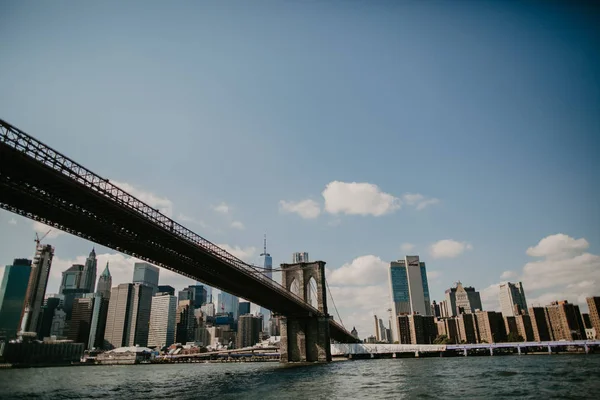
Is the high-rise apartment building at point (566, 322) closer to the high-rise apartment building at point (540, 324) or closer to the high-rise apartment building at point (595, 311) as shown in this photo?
the high-rise apartment building at point (540, 324)

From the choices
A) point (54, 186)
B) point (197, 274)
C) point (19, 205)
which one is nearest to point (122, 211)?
point (54, 186)

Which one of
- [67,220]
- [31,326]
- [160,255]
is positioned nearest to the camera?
[67,220]

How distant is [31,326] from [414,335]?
172 meters

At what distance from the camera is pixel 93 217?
32531 mm

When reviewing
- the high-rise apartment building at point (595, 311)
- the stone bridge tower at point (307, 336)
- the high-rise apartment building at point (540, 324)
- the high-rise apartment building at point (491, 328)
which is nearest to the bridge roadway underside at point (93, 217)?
the stone bridge tower at point (307, 336)

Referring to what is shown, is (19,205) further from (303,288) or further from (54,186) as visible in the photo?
(303,288)

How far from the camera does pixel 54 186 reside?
27188 millimetres

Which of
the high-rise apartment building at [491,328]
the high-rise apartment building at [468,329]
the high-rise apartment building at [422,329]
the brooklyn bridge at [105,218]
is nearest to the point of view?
the brooklyn bridge at [105,218]

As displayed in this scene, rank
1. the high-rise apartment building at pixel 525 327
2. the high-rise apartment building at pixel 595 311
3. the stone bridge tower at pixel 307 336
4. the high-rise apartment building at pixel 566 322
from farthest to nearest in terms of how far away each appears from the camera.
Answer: the high-rise apartment building at pixel 525 327
the high-rise apartment building at pixel 566 322
the high-rise apartment building at pixel 595 311
the stone bridge tower at pixel 307 336

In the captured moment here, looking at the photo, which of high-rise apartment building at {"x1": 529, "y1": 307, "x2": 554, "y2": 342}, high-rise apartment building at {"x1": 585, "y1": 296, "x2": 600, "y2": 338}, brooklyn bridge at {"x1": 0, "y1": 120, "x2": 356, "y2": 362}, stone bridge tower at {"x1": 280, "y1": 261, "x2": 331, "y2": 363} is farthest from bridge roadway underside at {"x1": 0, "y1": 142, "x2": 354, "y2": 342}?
high-rise apartment building at {"x1": 529, "y1": 307, "x2": 554, "y2": 342}

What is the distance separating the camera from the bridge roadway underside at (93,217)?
25.5 m

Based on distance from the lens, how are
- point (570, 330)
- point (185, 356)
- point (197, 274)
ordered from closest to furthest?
point (197, 274) → point (570, 330) → point (185, 356)

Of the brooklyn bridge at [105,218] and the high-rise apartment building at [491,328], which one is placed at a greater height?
the brooklyn bridge at [105,218]

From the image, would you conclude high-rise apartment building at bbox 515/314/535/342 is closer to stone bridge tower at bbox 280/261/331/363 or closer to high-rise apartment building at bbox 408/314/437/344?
high-rise apartment building at bbox 408/314/437/344
